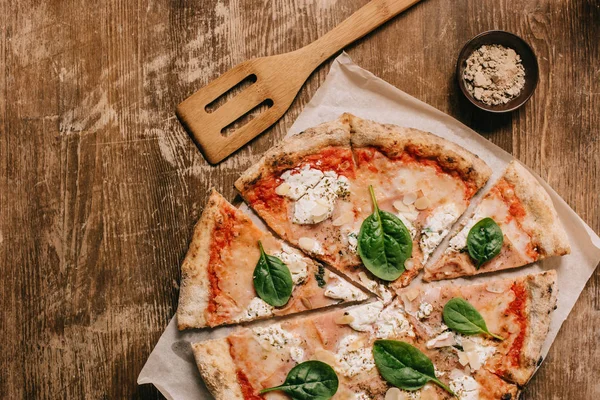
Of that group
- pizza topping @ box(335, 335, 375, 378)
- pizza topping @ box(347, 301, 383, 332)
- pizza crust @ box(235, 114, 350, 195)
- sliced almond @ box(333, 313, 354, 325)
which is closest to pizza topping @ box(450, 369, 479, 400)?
pizza topping @ box(335, 335, 375, 378)

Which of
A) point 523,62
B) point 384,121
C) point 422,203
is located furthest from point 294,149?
point 523,62

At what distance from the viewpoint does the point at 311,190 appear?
4.09 metres

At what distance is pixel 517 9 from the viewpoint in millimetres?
4445

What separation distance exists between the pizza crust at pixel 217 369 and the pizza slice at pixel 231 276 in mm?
169

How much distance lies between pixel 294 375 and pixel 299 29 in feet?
8.50

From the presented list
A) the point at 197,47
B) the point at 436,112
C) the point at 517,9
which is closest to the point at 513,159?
the point at 436,112

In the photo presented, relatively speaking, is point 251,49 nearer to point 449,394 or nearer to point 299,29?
point 299,29

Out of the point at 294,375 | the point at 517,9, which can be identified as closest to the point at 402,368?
the point at 294,375

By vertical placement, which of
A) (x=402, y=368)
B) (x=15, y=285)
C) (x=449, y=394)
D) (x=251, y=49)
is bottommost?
(x=449, y=394)

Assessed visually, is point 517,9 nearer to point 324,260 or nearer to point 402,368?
point 324,260

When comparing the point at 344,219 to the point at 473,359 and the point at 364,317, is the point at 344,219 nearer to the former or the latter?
the point at 364,317

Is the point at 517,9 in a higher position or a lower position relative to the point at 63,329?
higher

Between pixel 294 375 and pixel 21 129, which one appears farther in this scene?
pixel 21 129

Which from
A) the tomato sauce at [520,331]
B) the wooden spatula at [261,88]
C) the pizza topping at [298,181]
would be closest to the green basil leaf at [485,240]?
the tomato sauce at [520,331]
